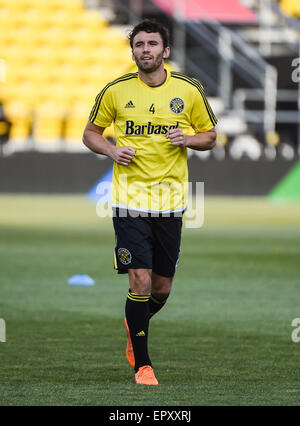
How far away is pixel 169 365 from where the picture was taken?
23.4ft

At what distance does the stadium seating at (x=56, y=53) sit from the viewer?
104 feet

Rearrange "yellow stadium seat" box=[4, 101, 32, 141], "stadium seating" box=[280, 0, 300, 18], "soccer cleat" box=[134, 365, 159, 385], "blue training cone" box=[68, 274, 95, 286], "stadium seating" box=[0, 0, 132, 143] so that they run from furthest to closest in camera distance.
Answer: "stadium seating" box=[280, 0, 300, 18], "stadium seating" box=[0, 0, 132, 143], "yellow stadium seat" box=[4, 101, 32, 141], "blue training cone" box=[68, 274, 95, 286], "soccer cleat" box=[134, 365, 159, 385]

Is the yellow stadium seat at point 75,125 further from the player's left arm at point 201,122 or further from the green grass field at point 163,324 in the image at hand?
the player's left arm at point 201,122

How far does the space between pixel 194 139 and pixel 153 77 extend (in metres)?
0.48

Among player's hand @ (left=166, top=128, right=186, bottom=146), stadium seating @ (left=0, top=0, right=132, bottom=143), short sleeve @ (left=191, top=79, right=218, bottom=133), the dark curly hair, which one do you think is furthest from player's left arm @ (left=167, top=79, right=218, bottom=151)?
stadium seating @ (left=0, top=0, right=132, bottom=143)

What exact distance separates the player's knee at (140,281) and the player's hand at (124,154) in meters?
0.68

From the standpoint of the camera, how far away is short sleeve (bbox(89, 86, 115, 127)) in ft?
22.3

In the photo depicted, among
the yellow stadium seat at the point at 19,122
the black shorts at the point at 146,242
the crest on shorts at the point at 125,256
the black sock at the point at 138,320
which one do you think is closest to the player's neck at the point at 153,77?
the black shorts at the point at 146,242

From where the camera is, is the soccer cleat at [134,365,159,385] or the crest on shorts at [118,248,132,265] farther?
the crest on shorts at [118,248,132,265]

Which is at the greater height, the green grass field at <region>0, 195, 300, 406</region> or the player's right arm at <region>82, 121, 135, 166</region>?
the player's right arm at <region>82, 121, 135, 166</region>

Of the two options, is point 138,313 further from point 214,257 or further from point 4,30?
point 4,30

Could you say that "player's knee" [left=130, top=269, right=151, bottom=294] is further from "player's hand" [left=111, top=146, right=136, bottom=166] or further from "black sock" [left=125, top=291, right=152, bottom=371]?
"player's hand" [left=111, top=146, right=136, bottom=166]

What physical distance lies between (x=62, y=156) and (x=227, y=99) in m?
4.81

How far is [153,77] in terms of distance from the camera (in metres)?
6.75
